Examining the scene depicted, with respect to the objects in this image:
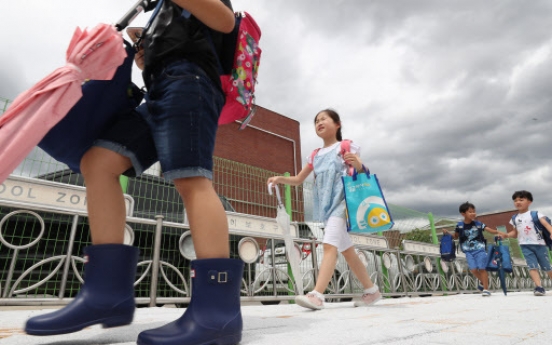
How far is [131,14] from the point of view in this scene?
137 centimetres

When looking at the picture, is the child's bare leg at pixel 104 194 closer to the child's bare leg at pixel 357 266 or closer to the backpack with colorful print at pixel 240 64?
the backpack with colorful print at pixel 240 64

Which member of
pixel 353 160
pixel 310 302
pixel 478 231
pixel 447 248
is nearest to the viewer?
pixel 310 302

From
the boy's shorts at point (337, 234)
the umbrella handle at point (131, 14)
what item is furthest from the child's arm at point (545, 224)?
the umbrella handle at point (131, 14)

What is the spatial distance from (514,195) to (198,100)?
22.3 ft

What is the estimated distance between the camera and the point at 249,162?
2000 cm

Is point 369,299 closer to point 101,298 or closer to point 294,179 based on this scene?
point 294,179

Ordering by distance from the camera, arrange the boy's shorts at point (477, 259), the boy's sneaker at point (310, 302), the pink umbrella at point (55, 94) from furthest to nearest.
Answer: the boy's shorts at point (477, 259), the boy's sneaker at point (310, 302), the pink umbrella at point (55, 94)

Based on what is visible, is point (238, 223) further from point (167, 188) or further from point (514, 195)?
point (514, 195)

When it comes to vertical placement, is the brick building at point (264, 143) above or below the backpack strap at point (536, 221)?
above

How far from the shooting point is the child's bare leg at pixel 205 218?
1.21 m

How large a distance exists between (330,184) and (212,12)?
6.93ft

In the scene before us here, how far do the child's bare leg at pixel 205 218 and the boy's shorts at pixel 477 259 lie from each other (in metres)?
6.17

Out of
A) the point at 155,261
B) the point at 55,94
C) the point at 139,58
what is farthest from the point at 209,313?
the point at 155,261

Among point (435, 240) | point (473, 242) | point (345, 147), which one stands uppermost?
point (345, 147)
